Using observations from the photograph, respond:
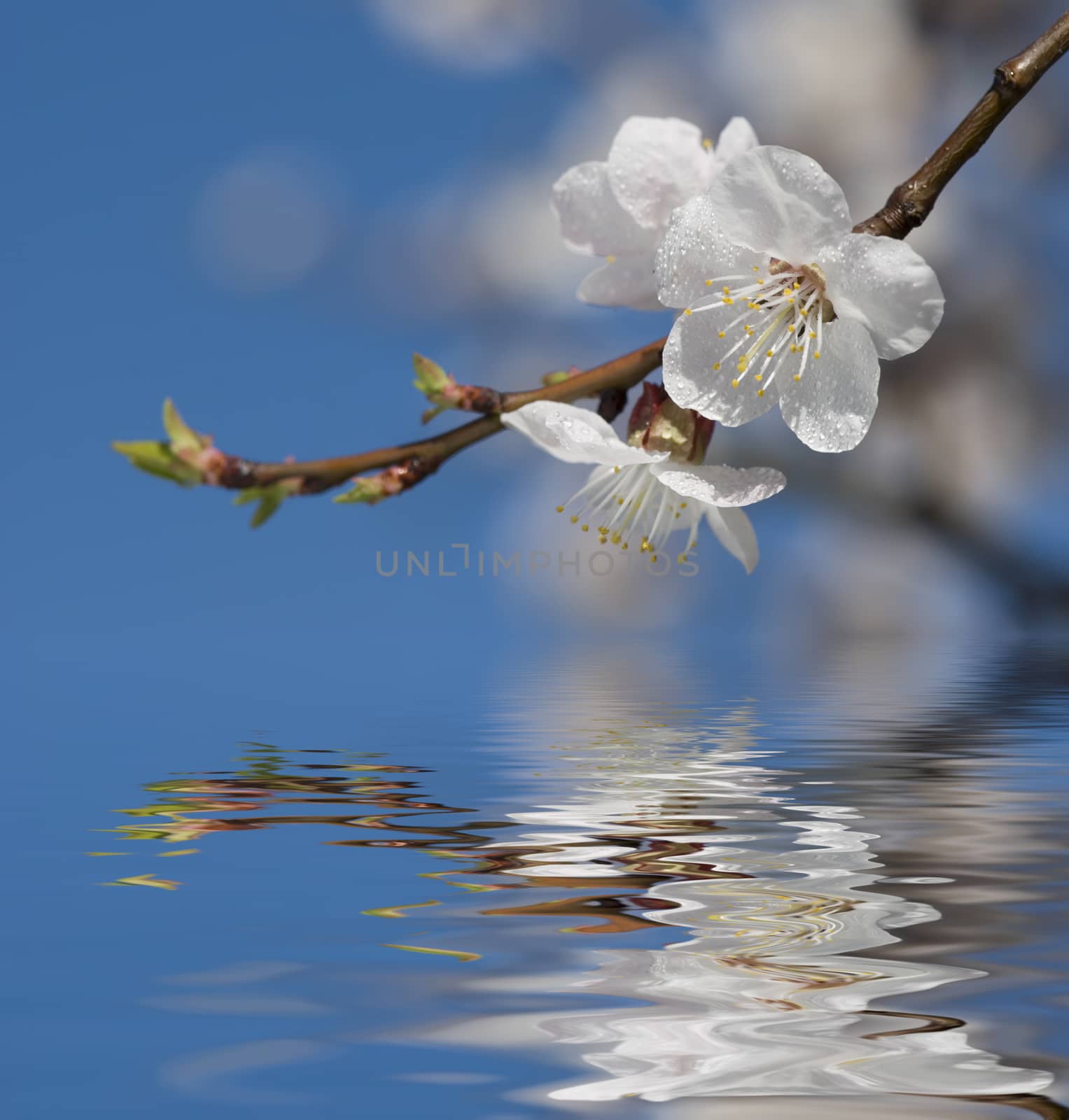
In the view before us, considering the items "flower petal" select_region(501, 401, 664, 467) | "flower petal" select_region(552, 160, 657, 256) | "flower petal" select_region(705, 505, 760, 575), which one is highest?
"flower petal" select_region(552, 160, 657, 256)

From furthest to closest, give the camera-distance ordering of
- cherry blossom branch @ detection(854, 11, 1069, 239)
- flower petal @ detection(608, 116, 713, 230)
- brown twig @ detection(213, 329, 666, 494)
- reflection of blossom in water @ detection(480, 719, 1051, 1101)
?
1. flower petal @ detection(608, 116, 713, 230)
2. brown twig @ detection(213, 329, 666, 494)
3. cherry blossom branch @ detection(854, 11, 1069, 239)
4. reflection of blossom in water @ detection(480, 719, 1051, 1101)

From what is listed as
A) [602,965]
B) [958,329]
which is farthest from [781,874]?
[958,329]

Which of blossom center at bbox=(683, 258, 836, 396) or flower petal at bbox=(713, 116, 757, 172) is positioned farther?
flower petal at bbox=(713, 116, 757, 172)

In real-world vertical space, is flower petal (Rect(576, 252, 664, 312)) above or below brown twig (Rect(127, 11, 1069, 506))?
above

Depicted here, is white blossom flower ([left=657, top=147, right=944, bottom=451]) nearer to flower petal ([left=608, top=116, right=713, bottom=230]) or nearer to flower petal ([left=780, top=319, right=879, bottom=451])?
flower petal ([left=780, top=319, right=879, bottom=451])

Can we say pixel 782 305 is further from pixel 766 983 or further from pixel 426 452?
pixel 766 983

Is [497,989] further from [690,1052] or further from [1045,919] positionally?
[1045,919]

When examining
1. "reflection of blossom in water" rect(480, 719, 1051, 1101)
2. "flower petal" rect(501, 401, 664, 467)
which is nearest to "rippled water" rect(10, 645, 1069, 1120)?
"reflection of blossom in water" rect(480, 719, 1051, 1101)
